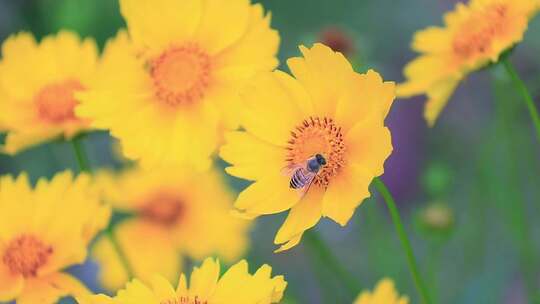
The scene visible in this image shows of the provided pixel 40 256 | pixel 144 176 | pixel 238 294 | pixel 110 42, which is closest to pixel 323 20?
pixel 144 176

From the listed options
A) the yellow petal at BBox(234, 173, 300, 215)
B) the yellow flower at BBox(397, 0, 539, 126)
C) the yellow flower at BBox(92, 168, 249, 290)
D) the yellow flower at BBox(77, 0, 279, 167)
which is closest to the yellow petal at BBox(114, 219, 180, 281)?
the yellow flower at BBox(92, 168, 249, 290)

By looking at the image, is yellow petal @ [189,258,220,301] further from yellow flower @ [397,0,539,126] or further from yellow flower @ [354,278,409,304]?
yellow flower @ [397,0,539,126]

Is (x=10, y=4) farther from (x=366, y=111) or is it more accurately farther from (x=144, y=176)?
(x=366, y=111)

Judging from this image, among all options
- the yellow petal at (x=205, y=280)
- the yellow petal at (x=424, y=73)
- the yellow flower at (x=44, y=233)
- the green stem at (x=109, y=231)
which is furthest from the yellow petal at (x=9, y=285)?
the yellow petal at (x=424, y=73)

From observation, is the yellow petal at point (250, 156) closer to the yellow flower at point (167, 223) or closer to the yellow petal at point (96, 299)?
the yellow petal at point (96, 299)

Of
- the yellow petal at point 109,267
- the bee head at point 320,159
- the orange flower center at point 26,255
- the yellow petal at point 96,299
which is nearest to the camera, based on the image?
the yellow petal at point 96,299

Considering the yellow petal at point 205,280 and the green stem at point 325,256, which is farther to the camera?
the green stem at point 325,256

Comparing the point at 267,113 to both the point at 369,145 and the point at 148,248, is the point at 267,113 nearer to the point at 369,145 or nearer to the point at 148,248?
the point at 369,145
